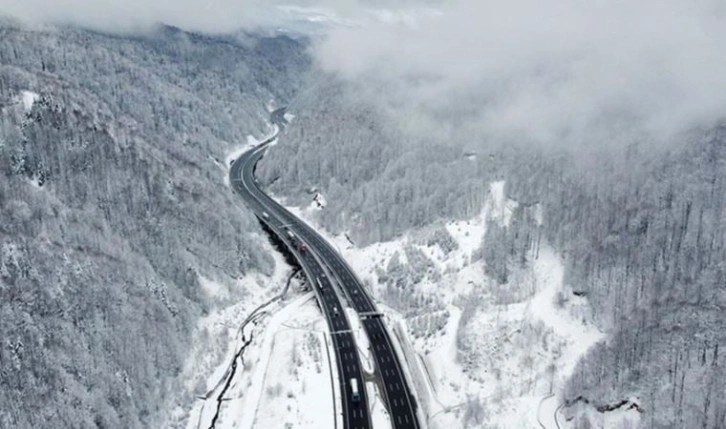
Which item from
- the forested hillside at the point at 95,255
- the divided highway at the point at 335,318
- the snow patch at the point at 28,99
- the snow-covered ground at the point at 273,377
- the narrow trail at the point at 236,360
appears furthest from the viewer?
the snow patch at the point at 28,99

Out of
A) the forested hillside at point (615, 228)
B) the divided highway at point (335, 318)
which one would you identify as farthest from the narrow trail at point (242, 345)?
the forested hillside at point (615, 228)

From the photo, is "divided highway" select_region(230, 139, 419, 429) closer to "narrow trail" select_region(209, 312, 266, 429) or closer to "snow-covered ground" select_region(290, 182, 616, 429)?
"snow-covered ground" select_region(290, 182, 616, 429)

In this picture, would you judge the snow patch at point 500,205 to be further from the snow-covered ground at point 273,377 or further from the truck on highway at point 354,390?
the truck on highway at point 354,390

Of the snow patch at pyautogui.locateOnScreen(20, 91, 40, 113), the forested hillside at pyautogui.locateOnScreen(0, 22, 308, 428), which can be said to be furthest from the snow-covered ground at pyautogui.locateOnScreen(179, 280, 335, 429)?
the snow patch at pyautogui.locateOnScreen(20, 91, 40, 113)

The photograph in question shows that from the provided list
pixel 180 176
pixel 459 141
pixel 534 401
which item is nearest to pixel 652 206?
pixel 534 401

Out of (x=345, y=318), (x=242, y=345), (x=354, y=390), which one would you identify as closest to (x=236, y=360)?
(x=242, y=345)

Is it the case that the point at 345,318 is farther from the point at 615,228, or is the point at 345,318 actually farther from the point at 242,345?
the point at 615,228

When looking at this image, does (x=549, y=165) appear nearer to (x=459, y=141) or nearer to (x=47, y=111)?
(x=459, y=141)
